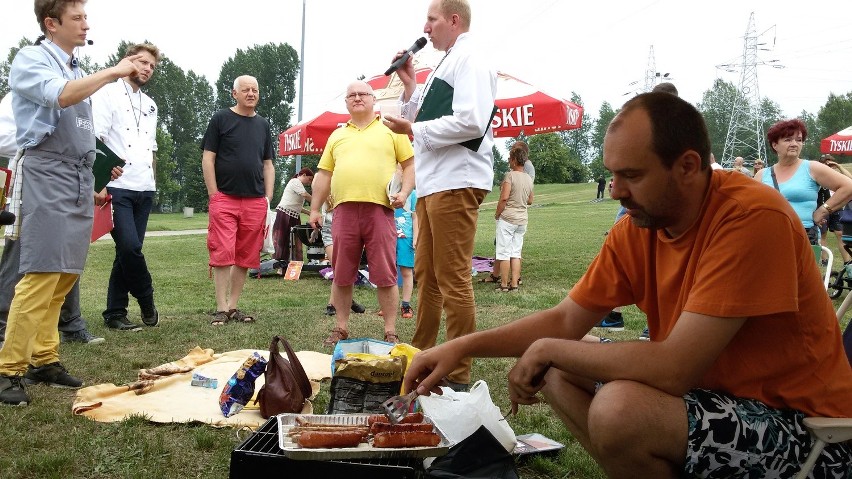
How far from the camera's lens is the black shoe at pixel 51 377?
4.16 m

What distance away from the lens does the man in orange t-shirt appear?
200 cm

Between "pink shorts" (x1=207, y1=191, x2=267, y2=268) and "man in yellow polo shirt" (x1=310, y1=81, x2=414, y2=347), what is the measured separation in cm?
130

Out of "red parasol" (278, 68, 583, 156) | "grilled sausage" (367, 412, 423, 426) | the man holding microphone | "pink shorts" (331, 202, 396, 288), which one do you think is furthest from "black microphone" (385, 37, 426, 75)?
"red parasol" (278, 68, 583, 156)

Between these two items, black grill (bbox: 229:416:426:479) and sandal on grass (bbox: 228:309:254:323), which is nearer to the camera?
black grill (bbox: 229:416:426:479)

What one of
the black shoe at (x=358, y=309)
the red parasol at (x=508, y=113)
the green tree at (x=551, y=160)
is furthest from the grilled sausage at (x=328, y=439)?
the green tree at (x=551, y=160)

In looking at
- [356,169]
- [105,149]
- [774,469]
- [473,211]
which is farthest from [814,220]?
[105,149]

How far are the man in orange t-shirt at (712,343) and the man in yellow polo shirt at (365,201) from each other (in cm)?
350

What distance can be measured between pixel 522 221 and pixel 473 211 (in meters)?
5.48

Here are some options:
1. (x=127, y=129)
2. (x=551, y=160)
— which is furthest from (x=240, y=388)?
(x=551, y=160)

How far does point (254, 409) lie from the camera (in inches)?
154

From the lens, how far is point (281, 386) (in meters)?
3.67

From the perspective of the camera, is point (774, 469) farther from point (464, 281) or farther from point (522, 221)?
point (522, 221)

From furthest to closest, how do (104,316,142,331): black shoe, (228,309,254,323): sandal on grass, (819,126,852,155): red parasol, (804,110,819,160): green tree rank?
1. (804,110,819,160): green tree
2. (819,126,852,155): red parasol
3. (228,309,254,323): sandal on grass
4. (104,316,142,331): black shoe

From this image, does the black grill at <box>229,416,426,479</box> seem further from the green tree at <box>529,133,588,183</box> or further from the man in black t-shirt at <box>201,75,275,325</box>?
the green tree at <box>529,133,588,183</box>
